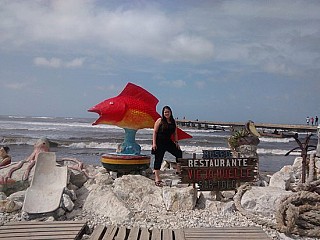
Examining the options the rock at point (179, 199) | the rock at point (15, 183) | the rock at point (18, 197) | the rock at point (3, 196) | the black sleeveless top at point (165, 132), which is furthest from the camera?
the black sleeveless top at point (165, 132)

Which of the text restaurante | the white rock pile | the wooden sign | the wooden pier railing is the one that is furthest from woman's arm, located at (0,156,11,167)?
the wooden pier railing

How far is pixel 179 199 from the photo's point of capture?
6.01 metres

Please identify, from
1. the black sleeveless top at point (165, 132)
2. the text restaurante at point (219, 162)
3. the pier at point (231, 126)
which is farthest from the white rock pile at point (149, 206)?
the pier at point (231, 126)

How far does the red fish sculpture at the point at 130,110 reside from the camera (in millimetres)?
7785

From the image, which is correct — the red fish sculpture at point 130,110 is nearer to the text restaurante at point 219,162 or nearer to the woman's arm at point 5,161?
the text restaurante at point 219,162

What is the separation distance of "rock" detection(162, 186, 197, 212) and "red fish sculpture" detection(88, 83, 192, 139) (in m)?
1.87

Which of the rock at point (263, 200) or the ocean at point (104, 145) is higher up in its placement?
the rock at point (263, 200)

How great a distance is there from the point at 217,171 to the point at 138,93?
2568 mm

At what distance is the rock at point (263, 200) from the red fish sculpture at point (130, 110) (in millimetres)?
2296

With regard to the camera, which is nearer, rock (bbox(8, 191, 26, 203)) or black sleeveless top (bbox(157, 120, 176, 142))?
rock (bbox(8, 191, 26, 203))

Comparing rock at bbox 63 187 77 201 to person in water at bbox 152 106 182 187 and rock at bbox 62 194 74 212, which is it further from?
person in water at bbox 152 106 182 187

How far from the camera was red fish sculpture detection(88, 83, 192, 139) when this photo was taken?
779cm

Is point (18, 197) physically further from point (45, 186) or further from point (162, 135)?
point (162, 135)

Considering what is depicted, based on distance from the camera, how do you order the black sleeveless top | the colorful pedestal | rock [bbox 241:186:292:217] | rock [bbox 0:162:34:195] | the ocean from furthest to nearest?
the ocean → the colorful pedestal → the black sleeveless top → rock [bbox 0:162:34:195] → rock [bbox 241:186:292:217]
